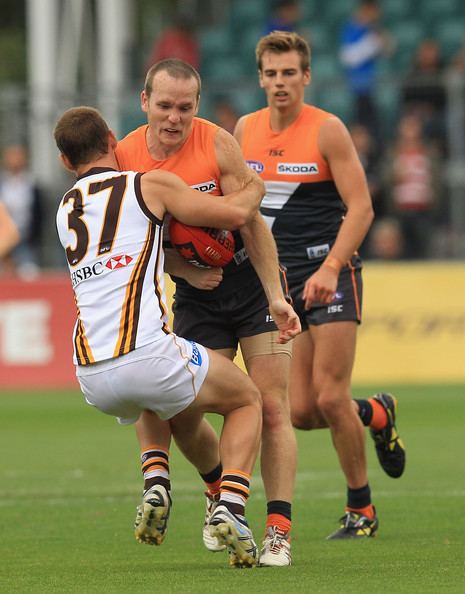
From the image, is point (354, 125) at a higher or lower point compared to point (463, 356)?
higher

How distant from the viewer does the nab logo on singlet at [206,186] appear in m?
6.88

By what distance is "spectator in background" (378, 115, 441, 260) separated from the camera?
19094 millimetres

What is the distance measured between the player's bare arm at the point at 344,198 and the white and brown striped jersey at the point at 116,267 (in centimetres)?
137

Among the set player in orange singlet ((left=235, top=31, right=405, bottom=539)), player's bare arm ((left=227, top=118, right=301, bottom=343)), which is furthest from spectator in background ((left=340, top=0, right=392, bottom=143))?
player's bare arm ((left=227, top=118, right=301, bottom=343))

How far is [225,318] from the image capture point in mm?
7301

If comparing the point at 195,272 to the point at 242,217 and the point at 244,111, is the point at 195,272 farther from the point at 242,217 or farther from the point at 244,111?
the point at 244,111

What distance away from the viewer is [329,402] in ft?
26.5

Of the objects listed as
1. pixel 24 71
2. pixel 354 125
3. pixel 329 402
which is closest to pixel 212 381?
pixel 329 402

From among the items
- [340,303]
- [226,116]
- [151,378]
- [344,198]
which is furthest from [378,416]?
[226,116]

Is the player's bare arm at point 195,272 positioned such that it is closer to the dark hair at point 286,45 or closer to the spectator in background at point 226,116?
the dark hair at point 286,45

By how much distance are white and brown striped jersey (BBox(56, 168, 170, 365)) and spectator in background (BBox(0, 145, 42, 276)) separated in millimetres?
13628

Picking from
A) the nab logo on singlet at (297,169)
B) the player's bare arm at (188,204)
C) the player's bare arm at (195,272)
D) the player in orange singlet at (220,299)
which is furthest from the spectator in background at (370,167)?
the player's bare arm at (188,204)

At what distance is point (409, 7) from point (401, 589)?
19376 mm

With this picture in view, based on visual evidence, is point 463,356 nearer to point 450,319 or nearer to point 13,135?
point 450,319
